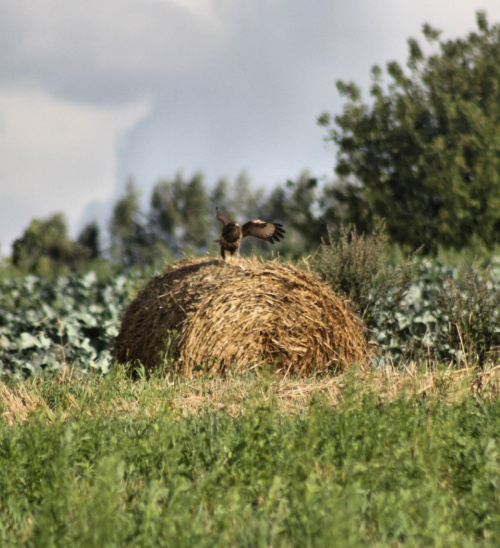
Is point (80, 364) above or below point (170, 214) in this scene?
below

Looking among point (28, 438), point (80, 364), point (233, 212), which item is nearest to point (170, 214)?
point (233, 212)

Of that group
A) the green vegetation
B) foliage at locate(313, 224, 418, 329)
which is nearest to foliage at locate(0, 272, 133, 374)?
the green vegetation

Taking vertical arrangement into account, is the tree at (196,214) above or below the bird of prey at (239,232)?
above

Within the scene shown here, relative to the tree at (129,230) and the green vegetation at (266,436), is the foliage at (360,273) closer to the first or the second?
the green vegetation at (266,436)

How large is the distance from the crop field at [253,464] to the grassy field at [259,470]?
0.05 ft

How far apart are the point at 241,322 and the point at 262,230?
1.15 m

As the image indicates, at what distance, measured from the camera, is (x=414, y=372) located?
6.46m

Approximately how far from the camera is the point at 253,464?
4.08m

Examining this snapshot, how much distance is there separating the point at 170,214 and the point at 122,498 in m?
67.3

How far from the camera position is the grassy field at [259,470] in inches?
127

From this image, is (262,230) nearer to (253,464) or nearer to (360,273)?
(360,273)

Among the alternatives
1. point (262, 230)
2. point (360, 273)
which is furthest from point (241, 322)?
point (360, 273)

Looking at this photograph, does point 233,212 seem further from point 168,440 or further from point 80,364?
point 168,440

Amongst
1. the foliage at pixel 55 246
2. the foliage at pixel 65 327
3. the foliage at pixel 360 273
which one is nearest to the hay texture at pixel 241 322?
the foliage at pixel 360 273
